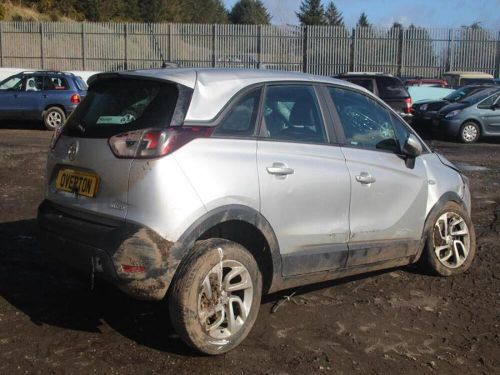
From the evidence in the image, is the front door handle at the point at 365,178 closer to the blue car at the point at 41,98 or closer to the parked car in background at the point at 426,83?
the blue car at the point at 41,98

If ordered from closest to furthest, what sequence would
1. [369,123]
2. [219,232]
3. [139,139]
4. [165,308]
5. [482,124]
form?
[139,139] → [219,232] → [165,308] → [369,123] → [482,124]

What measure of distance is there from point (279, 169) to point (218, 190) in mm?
510

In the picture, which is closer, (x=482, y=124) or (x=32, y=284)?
(x=32, y=284)

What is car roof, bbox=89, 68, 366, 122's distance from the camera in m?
3.86

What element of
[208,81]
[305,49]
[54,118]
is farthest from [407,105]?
[305,49]

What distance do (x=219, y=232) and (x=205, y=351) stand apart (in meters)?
0.75

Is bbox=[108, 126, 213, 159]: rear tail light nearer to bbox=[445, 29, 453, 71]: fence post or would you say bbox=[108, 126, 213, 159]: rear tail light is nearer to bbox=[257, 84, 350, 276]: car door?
bbox=[257, 84, 350, 276]: car door

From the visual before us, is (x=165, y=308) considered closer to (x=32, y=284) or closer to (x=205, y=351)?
(x=205, y=351)

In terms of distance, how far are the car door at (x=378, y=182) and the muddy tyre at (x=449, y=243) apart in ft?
0.92

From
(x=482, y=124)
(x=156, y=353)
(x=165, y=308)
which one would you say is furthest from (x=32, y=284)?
(x=482, y=124)

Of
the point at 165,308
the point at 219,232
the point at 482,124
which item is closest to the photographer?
the point at 219,232

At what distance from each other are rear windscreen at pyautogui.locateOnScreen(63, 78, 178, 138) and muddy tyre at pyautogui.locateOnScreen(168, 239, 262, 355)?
84 centimetres

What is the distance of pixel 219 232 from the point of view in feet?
13.2

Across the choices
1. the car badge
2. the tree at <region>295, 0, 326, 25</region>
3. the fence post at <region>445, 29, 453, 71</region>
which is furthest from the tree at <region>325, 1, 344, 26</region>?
the car badge
